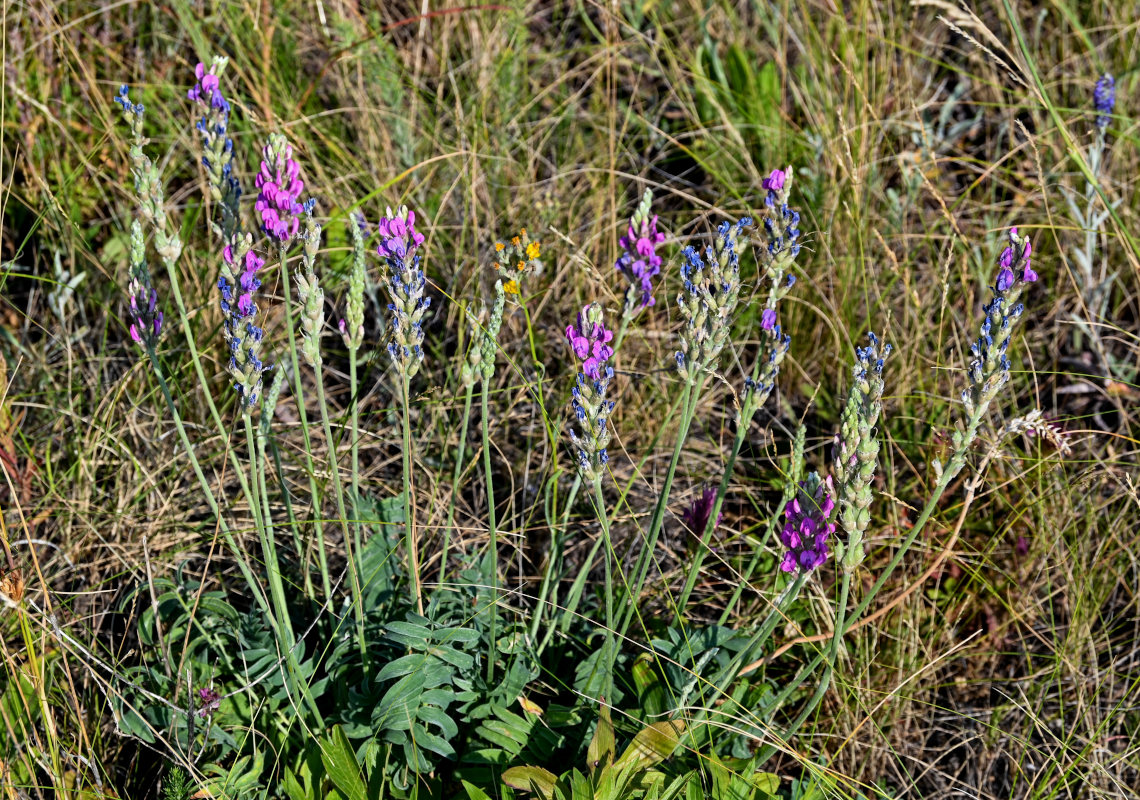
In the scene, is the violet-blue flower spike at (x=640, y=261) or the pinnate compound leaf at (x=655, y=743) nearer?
the pinnate compound leaf at (x=655, y=743)

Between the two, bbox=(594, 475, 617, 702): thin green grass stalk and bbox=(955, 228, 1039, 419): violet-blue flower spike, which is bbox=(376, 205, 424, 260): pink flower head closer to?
bbox=(594, 475, 617, 702): thin green grass stalk

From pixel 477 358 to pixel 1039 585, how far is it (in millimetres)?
1601

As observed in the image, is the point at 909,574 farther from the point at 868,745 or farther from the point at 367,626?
the point at 367,626

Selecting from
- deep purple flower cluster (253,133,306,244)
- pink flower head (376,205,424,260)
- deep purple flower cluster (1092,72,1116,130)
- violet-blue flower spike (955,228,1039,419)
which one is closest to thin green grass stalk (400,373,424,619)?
pink flower head (376,205,424,260)

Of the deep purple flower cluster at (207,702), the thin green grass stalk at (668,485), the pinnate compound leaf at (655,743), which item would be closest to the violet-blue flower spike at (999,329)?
the thin green grass stalk at (668,485)

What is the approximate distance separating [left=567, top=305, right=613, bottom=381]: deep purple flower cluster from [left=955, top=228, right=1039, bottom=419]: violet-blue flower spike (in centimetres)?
57

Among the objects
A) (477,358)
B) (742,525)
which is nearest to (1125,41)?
(742,525)

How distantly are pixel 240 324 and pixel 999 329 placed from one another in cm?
121

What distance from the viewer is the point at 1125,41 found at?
11.7 feet

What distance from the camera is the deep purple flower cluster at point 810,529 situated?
173cm

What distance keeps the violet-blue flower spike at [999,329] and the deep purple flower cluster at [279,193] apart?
111cm

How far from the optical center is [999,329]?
1.56 m

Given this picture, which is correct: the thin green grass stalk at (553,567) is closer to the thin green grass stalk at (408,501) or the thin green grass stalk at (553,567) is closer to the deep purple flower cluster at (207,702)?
the thin green grass stalk at (408,501)

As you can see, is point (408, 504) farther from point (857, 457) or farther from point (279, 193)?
point (857, 457)
